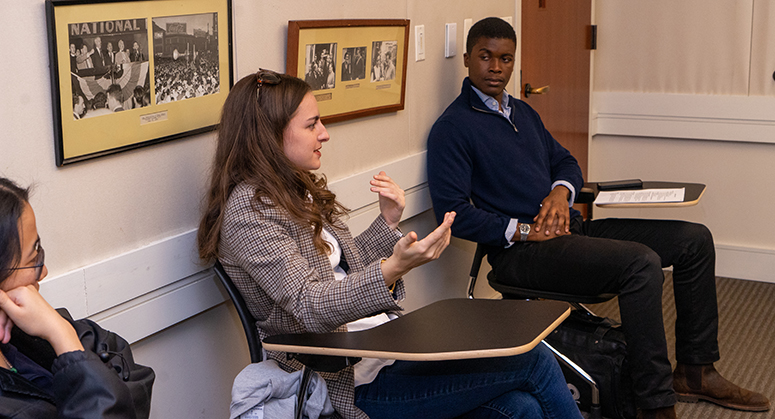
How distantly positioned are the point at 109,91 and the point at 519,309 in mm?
1043

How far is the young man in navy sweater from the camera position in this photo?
2.46 meters

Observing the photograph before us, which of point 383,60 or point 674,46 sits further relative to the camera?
point 674,46

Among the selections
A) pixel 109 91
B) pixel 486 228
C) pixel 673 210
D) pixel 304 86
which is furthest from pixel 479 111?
pixel 673 210

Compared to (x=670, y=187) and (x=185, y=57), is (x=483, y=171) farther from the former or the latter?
(x=185, y=57)

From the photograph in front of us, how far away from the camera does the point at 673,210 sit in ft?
14.3

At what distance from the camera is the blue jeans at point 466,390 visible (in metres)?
1.74

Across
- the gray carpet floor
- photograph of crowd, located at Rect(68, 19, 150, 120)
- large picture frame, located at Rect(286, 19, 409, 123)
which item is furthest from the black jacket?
the gray carpet floor

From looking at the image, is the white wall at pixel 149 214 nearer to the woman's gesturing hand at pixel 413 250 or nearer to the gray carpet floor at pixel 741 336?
the woman's gesturing hand at pixel 413 250

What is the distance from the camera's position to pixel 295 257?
65.2 inches

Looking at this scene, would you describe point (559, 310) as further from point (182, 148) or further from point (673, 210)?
point (673, 210)

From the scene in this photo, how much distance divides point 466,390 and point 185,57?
41.8 inches

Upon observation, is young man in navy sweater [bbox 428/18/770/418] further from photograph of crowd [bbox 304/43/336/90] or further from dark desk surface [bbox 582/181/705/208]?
photograph of crowd [bbox 304/43/336/90]
